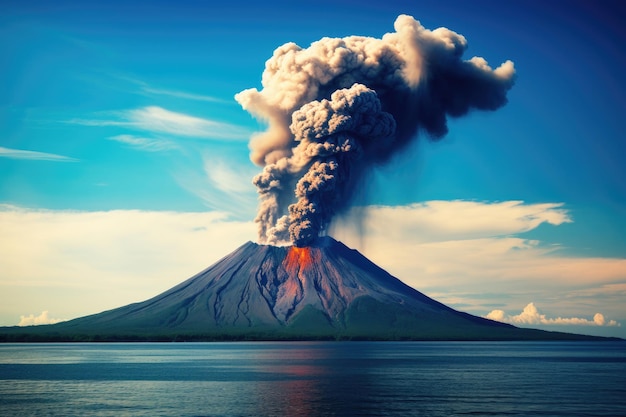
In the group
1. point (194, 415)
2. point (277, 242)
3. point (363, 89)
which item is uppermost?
point (363, 89)

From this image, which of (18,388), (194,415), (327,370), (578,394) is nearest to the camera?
(194,415)

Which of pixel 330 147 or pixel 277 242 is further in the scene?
pixel 277 242

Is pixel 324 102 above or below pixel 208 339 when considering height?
above

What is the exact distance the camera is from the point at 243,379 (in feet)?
250

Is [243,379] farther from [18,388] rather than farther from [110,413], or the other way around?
[110,413]

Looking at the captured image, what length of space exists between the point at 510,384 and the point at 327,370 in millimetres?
23770

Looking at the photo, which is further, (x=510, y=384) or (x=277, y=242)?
(x=277, y=242)

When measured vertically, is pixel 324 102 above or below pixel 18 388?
above

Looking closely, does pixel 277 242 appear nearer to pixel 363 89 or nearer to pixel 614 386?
pixel 363 89

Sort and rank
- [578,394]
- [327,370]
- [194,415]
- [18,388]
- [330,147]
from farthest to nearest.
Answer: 1. [330,147]
2. [327,370]
3. [18,388]
4. [578,394]
5. [194,415]

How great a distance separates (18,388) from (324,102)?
94007mm

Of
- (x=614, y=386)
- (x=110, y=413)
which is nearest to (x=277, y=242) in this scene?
(x=614, y=386)

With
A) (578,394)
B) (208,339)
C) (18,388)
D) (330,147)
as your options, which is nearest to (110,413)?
(18,388)

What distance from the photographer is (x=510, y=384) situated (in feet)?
229
